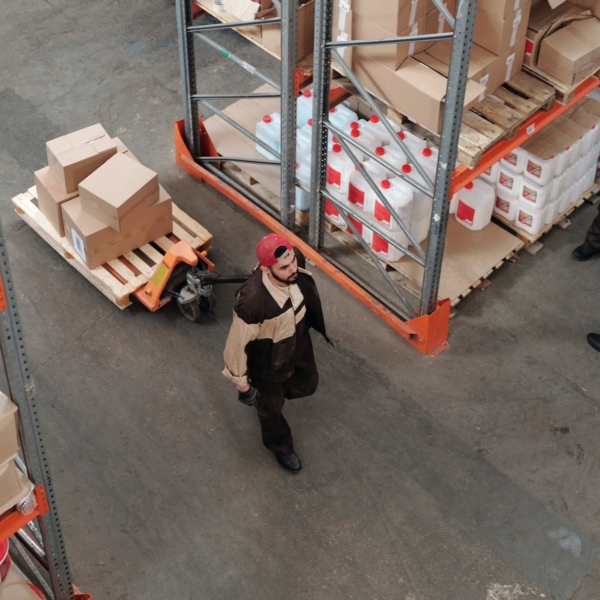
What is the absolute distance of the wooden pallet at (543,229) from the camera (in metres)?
7.69

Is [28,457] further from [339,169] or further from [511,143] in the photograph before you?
[511,143]

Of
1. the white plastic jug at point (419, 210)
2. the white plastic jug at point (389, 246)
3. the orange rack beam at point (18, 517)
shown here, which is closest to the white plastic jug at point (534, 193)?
the white plastic jug at point (419, 210)

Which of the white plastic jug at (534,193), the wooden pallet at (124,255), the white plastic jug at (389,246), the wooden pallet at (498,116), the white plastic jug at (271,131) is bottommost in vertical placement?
the wooden pallet at (124,255)

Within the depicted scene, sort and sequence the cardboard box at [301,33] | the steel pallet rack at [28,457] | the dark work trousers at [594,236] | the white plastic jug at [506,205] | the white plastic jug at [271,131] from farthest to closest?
the white plastic jug at [271,131], the white plastic jug at [506,205], the dark work trousers at [594,236], the cardboard box at [301,33], the steel pallet rack at [28,457]

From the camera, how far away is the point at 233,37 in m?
9.83

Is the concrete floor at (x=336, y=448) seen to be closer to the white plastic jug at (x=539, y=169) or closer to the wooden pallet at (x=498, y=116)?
the white plastic jug at (x=539, y=169)

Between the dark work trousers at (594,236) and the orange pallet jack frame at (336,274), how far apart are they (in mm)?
1497

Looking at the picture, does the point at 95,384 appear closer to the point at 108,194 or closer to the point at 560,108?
the point at 108,194

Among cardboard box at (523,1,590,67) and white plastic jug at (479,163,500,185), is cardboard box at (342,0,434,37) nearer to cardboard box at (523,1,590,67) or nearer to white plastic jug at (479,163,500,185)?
cardboard box at (523,1,590,67)

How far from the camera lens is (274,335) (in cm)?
552

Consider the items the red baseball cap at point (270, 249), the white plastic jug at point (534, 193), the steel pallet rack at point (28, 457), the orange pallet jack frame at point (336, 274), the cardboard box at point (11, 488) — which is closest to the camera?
the steel pallet rack at point (28, 457)

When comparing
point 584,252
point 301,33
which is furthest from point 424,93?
point 584,252

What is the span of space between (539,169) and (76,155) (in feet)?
12.0

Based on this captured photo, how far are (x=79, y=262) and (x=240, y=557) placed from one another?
281cm
